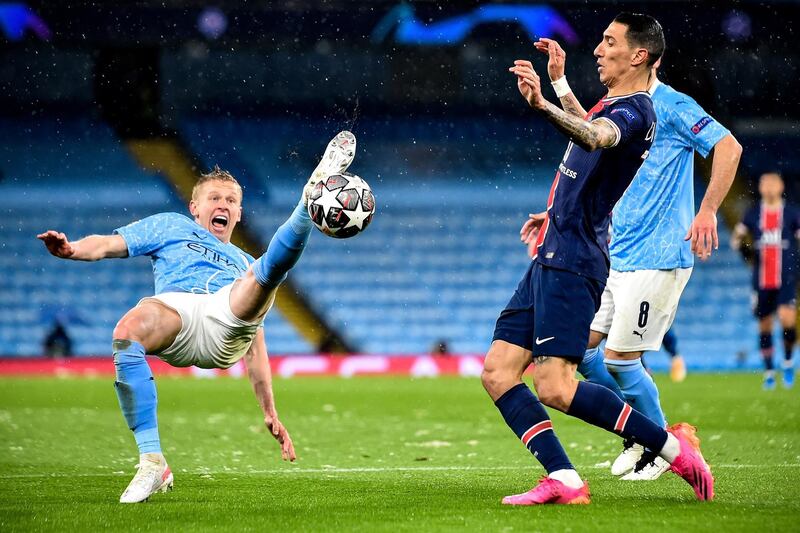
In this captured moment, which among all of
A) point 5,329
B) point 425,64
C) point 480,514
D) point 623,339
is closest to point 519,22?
point 425,64

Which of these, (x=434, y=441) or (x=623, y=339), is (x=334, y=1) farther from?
(x=623, y=339)

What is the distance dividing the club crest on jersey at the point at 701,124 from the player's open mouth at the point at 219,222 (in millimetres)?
2575

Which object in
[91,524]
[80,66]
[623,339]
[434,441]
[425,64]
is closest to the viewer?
[91,524]

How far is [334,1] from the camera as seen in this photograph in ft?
60.2

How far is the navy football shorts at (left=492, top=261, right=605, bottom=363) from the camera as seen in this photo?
477cm

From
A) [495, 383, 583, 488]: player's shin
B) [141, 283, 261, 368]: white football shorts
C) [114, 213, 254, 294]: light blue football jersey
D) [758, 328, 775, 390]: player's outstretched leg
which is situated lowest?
[758, 328, 775, 390]: player's outstretched leg

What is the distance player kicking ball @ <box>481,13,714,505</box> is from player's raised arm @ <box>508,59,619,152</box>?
4.8 inches

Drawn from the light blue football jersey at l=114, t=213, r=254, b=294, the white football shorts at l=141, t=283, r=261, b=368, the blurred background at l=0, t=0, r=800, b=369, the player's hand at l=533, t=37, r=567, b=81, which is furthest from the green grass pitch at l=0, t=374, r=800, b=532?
the blurred background at l=0, t=0, r=800, b=369

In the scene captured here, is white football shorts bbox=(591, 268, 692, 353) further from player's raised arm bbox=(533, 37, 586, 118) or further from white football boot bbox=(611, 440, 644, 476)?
player's raised arm bbox=(533, 37, 586, 118)

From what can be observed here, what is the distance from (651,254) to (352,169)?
1675 centimetres

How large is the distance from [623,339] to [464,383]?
9.66 m

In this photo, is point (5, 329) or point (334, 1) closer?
point (334, 1)

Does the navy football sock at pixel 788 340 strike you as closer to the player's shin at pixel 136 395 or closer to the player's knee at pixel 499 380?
the player's knee at pixel 499 380

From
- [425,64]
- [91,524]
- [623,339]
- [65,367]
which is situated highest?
[425,64]
